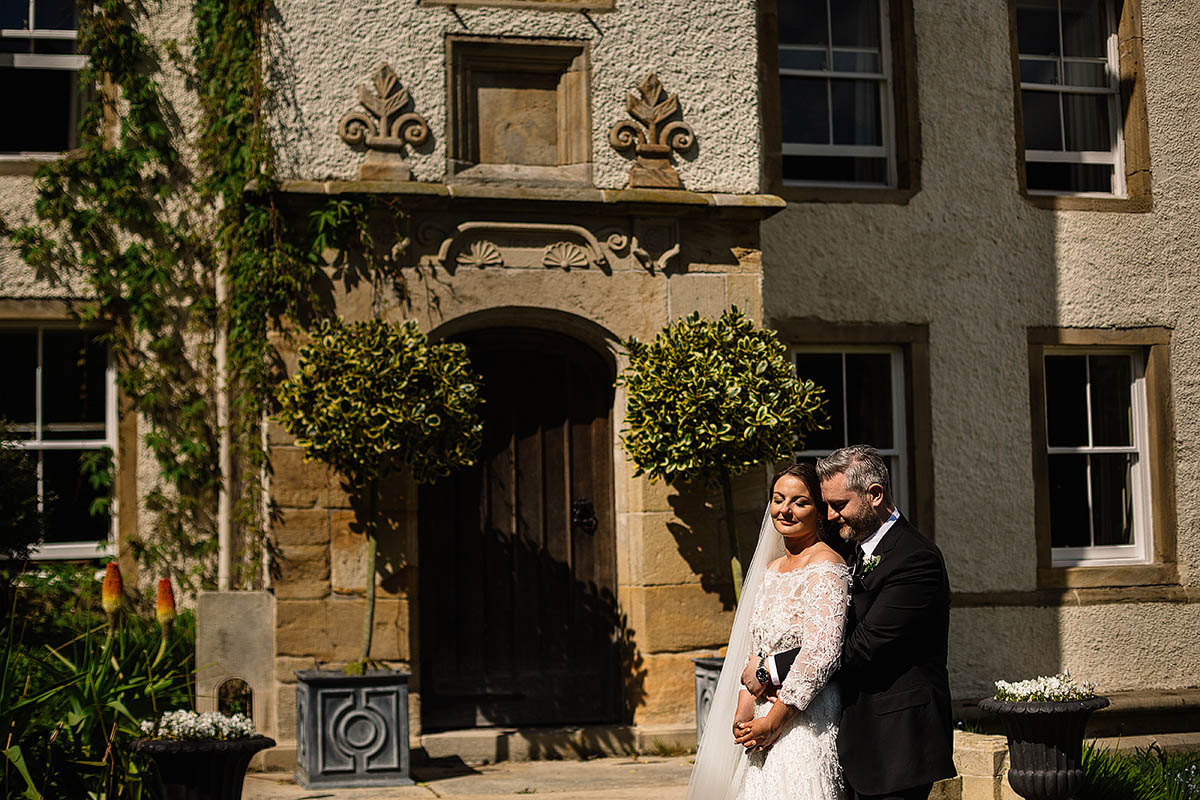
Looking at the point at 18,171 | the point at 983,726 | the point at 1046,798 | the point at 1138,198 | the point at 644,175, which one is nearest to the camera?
the point at 1046,798

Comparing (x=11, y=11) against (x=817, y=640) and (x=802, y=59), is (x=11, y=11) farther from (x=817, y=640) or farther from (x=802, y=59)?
(x=817, y=640)

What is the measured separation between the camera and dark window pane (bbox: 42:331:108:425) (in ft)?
30.2

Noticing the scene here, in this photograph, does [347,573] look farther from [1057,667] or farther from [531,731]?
[1057,667]

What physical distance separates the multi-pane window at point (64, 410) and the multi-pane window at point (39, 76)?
4.27 feet

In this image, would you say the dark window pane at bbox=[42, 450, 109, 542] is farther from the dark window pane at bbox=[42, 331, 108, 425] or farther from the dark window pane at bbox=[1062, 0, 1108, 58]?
the dark window pane at bbox=[1062, 0, 1108, 58]

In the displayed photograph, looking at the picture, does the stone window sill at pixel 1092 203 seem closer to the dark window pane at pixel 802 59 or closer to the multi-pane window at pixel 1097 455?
the multi-pane window at pixel 1097 455

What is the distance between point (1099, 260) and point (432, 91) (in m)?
5.32

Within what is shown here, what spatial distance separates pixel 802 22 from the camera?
1039 cm

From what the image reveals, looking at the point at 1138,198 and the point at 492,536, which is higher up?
the point at 1138,198

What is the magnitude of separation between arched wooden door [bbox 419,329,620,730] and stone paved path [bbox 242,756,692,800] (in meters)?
0.51

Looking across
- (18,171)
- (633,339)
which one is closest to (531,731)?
(633,339)

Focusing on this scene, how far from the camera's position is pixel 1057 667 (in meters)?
10.1

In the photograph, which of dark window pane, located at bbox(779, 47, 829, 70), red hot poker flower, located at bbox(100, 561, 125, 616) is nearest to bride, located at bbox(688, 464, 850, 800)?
red hot poker flower, located at bbox(100, 561, 125, 616)

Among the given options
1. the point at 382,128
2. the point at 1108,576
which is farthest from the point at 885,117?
the point at 382,128
